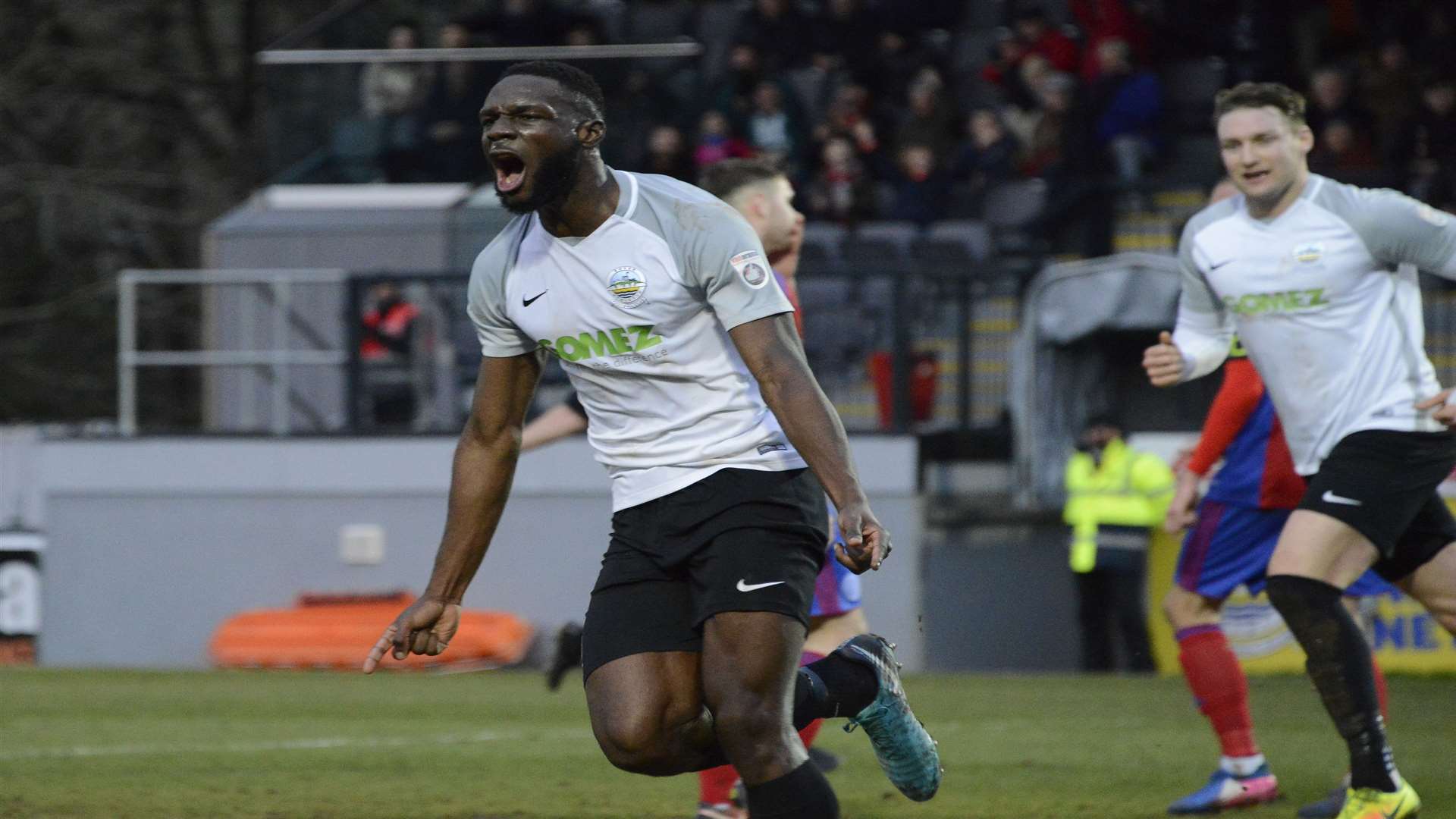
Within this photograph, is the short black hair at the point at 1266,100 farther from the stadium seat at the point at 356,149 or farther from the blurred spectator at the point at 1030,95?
the stadium seat at the point at 356,149

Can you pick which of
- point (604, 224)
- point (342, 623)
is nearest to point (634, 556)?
point (604, 224)

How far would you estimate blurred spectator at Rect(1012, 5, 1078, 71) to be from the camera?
57.1ft

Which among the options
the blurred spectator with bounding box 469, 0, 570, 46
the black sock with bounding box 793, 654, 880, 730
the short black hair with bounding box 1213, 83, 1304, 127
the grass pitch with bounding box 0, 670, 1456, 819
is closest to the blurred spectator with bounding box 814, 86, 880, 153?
the blurred spectator with bounding box 469, 0, 570, 46

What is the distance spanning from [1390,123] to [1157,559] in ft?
14.4

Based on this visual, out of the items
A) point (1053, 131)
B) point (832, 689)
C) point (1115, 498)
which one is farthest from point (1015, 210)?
point (832, 689)

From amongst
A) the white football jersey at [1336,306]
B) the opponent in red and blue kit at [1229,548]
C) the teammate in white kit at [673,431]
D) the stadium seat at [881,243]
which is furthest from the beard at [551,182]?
the stadium seat at [881,243]

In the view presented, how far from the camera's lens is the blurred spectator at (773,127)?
17312 mm

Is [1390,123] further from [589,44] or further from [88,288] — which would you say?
[88,288]

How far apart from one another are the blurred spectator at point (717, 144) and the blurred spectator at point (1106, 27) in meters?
2.87

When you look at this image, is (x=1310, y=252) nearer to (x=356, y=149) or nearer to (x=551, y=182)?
(x=551, y=182)

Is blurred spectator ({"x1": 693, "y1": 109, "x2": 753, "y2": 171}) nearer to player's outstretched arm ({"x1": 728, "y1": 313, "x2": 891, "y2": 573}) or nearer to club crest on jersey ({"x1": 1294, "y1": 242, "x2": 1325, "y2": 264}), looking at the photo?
club crest on jersey ({"x1": 1294, "y1": 242, "x2": 1325, "y2": 264})

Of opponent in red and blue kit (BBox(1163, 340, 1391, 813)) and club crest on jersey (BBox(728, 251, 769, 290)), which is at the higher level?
club crest on jersey (BBox(728, 251, 769, 290))

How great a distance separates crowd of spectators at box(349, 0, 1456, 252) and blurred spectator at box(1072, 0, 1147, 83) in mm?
20

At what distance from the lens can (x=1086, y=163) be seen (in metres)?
16.4
